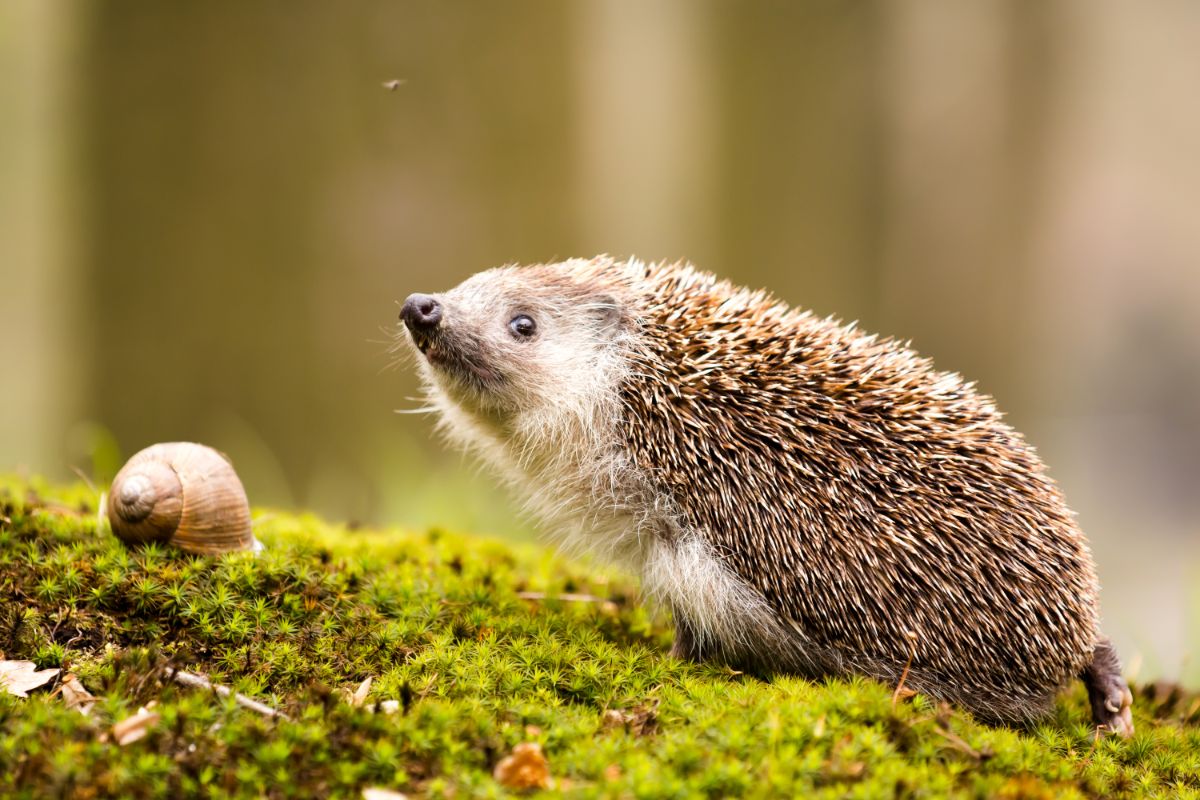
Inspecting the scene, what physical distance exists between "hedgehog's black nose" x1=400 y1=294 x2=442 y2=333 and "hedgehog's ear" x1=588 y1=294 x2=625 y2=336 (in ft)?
2.56

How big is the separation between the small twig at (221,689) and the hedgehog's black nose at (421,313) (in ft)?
6.27

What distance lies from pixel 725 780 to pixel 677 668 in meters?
1.18

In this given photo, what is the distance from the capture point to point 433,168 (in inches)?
365

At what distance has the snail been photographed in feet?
14.4

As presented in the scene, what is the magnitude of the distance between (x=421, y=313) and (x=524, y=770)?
2.45m

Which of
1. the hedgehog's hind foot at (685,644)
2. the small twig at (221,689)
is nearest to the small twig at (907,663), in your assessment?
the hedgehog's hind foot at (685,644)

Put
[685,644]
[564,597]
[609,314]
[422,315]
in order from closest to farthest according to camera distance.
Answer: [685,644] → [422,315] → [609,314] → [564,597]

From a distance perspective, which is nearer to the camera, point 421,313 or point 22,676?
point 22,676

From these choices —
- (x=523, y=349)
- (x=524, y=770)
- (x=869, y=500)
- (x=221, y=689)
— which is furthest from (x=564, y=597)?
(x=524, y=770)

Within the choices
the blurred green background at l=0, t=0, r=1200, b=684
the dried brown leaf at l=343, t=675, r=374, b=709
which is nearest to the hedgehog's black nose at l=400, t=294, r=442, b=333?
the dried brown leaf at l=343, t=675, r=374, b=709

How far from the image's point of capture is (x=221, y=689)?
362cm

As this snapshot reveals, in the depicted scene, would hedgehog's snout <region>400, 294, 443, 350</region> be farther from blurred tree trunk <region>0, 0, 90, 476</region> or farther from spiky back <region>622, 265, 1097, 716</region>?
blurred tree trunk <region>0, 0, 90, 476</region>

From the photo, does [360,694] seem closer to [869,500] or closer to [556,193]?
[869,500]

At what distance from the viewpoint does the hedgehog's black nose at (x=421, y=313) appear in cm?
490
